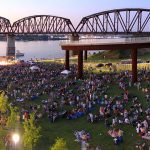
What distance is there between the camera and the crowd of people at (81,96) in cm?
3422

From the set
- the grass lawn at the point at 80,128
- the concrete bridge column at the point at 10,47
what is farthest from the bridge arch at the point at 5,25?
the grass lawn at the point at 80,128

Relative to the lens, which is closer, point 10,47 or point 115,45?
point 115,45

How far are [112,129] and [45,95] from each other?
14.0 m

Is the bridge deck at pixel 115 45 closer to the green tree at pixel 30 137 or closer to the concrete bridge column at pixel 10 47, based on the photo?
the green tree at pixel 30 137

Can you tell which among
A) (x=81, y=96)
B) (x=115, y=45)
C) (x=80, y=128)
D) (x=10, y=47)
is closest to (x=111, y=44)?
(x=115, y=45)

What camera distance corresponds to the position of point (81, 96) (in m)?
41.2

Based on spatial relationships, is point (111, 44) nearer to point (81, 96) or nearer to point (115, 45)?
point (115, 45)

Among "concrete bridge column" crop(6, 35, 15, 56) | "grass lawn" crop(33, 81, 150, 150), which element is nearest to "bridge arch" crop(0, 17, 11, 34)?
"concrete bridge column" crop(6, 35, 15, 56)

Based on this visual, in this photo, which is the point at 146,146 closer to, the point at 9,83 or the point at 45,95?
the point at 45,95

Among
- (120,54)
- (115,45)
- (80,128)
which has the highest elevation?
(115,45)

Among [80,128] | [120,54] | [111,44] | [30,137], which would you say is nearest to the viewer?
[30,137]

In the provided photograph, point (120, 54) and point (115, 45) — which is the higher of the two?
point (115, 45)

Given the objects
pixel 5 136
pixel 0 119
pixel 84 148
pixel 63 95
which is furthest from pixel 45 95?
pixel 84 148

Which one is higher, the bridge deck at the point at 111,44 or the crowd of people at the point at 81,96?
the bridge deck at the point at 111,44
